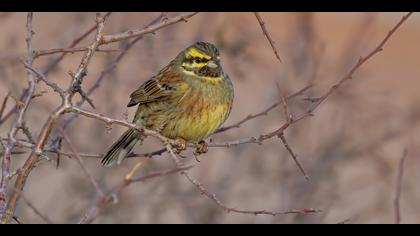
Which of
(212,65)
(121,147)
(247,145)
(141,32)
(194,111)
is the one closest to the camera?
(141,32)

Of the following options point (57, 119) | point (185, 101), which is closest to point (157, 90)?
point (185, 101)

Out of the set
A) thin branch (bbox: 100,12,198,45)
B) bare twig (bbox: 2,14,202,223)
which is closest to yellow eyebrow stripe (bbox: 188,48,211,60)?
bare twig (bbox: 2,14,202,223)

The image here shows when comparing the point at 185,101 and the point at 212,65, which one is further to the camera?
the point at 212,65

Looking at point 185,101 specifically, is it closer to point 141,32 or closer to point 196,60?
point 196,60

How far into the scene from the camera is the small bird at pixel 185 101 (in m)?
5.86

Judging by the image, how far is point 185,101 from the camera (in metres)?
5.98

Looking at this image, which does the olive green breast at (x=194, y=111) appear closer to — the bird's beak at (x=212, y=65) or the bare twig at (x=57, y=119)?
the bird's beak at (x=212, y=65)

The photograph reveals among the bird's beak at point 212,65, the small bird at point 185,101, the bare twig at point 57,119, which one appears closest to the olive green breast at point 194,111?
the small bird at point 185,101

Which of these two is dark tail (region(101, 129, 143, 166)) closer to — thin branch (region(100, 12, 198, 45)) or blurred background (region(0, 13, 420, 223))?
blurred background (region(0, 13, 420, 223))

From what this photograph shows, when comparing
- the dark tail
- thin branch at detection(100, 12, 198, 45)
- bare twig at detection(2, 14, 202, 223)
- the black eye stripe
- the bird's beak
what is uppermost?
the black eye stripe

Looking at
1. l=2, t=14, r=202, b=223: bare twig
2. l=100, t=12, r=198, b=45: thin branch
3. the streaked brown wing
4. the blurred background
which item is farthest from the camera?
the blurred background

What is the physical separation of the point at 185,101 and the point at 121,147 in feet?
1.91

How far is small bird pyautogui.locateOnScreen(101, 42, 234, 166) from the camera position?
5859 mm
